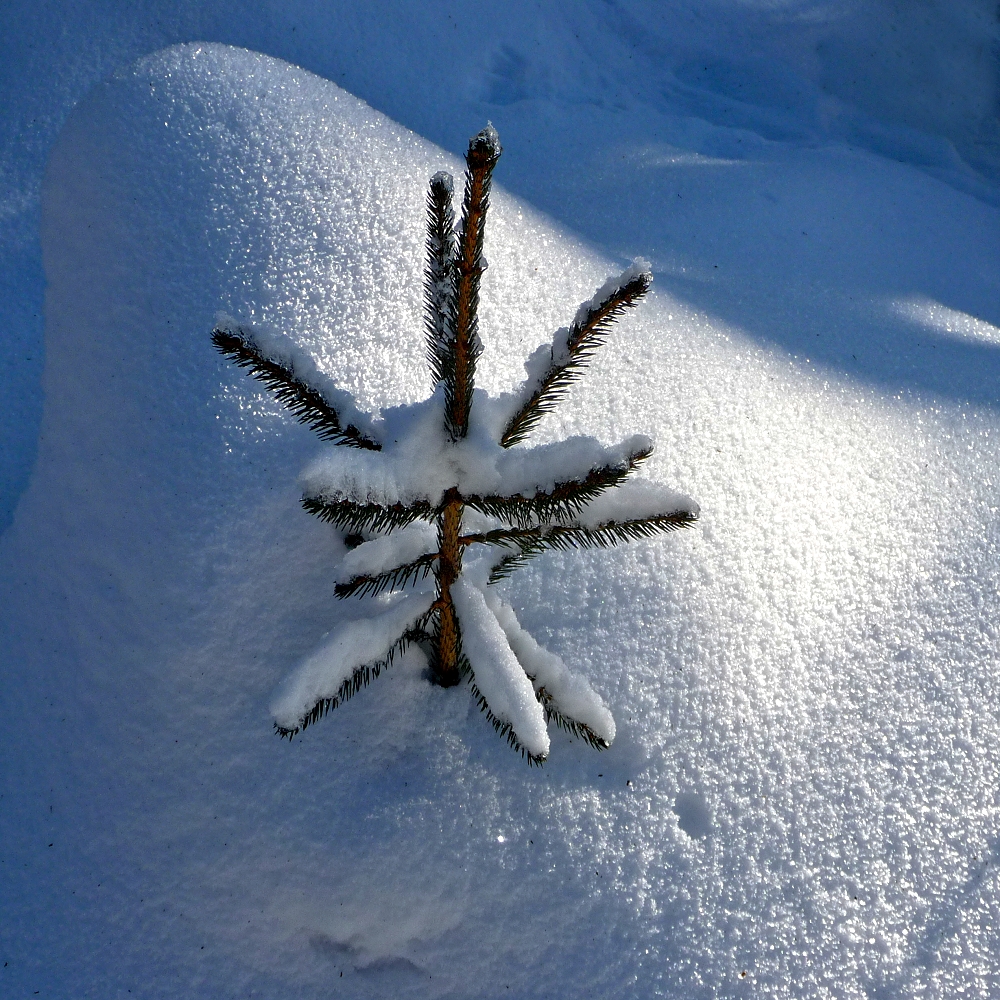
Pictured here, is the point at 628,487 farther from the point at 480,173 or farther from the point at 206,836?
the point at 206,836

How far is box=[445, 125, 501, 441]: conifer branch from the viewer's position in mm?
895

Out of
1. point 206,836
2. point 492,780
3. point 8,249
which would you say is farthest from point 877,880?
point 8,249

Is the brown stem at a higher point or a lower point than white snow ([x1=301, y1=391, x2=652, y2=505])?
lower

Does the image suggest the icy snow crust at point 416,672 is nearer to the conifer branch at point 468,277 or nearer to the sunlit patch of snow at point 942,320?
the conifer branch at point 468,277

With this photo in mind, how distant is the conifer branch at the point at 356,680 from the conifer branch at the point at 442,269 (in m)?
0.46

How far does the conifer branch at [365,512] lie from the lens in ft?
3.29

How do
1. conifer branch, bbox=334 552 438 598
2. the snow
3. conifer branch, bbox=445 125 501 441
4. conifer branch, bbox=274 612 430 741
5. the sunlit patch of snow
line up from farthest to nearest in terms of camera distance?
the sunlit patch of snow → conifer branch, bbox=334 552 438 598 → conifer branch, bbox=274 612 430 741 → the snow → conifer branch, bbox=445 125 501 441

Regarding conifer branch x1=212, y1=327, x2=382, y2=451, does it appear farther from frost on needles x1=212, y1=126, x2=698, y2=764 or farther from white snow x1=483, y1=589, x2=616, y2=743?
white snow x1=483, y1=589, x2=616, y2=743

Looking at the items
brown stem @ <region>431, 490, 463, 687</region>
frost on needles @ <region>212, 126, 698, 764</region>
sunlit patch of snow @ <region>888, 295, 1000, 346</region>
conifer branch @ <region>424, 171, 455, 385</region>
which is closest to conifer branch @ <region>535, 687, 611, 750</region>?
frost on needles @ <region>212, 126, 698, 764</region>

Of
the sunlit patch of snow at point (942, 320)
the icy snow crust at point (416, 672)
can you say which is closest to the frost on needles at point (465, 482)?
the icy snow crust at point (416, 672)

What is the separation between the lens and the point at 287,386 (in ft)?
3.57

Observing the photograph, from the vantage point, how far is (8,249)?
2689 millimetres

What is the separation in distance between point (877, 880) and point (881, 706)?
350 millimetres

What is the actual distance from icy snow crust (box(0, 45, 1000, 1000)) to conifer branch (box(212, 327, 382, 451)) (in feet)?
0.98
